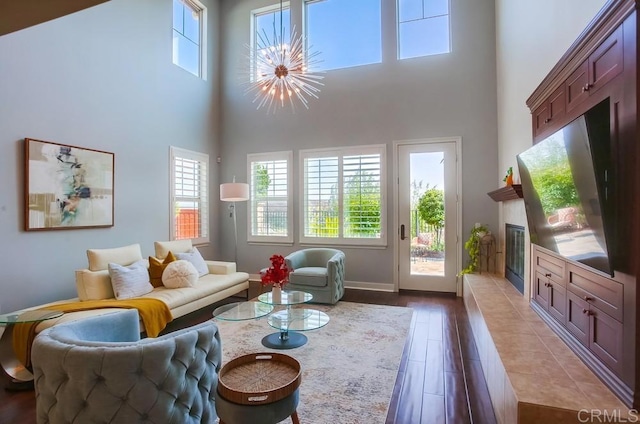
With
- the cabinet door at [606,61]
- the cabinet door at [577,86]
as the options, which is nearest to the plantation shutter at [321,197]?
the cabinet door at [577,86]

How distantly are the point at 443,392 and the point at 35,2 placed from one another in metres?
3.74

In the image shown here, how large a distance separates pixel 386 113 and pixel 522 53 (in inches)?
88.9

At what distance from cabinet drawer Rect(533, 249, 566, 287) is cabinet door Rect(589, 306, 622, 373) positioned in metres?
0.54

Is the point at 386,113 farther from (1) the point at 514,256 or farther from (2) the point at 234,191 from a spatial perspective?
(1) the point at 514,256

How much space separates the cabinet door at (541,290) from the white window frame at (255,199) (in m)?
3.99

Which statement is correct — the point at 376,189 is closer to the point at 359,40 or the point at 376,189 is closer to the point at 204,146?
the point at 359,40

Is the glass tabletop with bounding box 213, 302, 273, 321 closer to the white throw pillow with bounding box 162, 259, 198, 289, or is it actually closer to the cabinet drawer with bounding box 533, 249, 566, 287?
the white throw pillow with bounding box 162, 259, 198, 289

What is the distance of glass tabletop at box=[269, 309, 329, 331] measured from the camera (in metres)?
3.05

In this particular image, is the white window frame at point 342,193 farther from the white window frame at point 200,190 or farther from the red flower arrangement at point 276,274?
the red flower arrangement at point 276,274

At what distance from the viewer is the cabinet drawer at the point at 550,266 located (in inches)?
95.6

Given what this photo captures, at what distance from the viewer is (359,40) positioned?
5.73 meters

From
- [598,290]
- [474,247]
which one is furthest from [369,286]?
[598,290]

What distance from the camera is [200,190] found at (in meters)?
5.98

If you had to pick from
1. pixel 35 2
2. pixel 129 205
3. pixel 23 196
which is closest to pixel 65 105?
pixel 23 196
